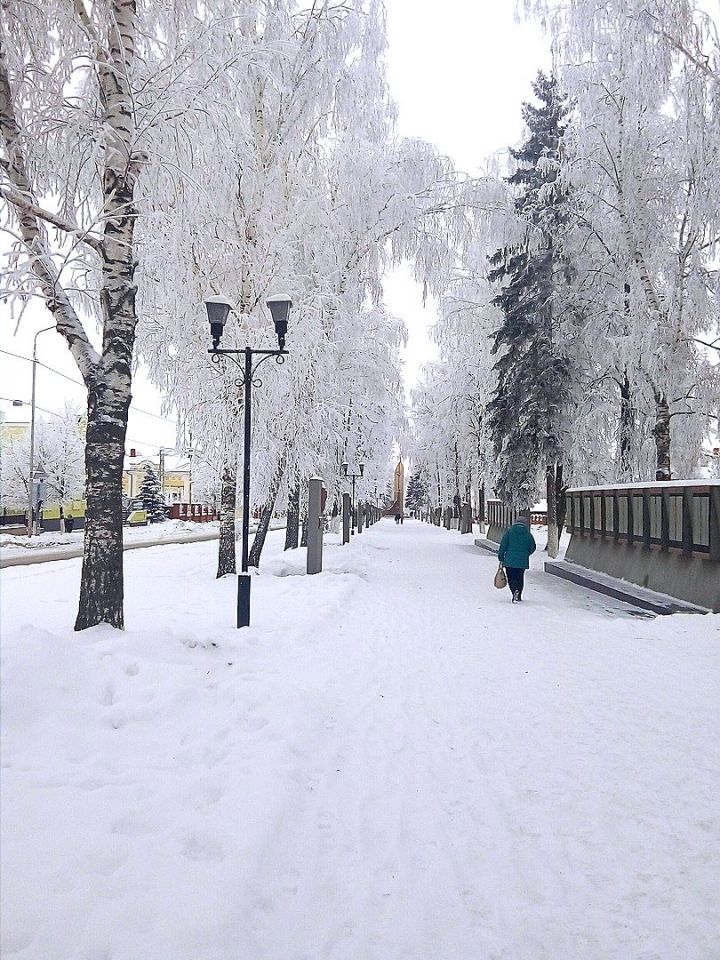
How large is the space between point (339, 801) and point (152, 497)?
36.3m

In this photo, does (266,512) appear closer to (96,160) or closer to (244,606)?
(244,606)

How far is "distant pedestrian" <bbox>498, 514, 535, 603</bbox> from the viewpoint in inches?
486

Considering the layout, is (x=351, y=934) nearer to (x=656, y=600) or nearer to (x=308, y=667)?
(x=308, y=667)

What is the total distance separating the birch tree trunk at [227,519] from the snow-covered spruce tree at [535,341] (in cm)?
1090

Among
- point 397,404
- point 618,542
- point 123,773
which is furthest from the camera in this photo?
point 397,404

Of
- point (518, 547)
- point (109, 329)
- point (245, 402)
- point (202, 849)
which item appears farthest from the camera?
point (518, 547)

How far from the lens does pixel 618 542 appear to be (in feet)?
48.4

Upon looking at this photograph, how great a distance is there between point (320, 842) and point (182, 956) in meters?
1.06

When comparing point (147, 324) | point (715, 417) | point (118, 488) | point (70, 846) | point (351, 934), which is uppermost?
point (147, 324)

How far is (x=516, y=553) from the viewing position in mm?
12359

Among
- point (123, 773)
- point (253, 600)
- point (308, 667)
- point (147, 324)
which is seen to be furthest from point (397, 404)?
point (123, 773)

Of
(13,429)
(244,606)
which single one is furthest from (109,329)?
(244,606)

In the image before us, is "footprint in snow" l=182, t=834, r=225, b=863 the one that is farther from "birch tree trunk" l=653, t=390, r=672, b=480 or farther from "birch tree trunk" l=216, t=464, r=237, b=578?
"birch tree trunk" l=653, t=390, r=672, b=480

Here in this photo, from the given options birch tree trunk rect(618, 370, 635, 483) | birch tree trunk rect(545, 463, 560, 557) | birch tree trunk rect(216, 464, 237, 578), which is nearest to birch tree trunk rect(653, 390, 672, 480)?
birch tree trunk rect(618, 370, 635, 483)
